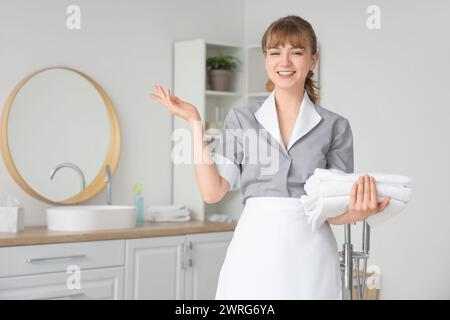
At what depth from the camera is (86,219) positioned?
3.48m

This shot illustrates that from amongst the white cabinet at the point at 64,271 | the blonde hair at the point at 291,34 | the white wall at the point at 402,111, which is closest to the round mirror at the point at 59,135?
the white cabinet at the point at 64,271

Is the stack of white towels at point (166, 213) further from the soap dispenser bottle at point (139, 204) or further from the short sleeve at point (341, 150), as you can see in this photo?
the short sleeve at point (341, 150)

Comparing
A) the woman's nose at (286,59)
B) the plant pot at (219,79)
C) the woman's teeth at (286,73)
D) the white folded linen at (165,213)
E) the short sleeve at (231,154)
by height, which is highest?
the plant pot at (219,79)

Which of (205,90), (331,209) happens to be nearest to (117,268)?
(205,90)

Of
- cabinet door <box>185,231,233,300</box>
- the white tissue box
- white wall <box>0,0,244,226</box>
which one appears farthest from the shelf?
the white tissue box

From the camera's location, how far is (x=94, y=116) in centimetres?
394

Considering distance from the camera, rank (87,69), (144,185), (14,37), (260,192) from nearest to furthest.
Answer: (260,192) → (14,37) → (87,69) → (144,185)

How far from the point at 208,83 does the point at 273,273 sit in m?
2.89

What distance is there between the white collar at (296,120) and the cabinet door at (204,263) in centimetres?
217

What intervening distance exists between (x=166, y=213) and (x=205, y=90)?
747 mm

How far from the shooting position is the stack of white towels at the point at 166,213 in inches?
160

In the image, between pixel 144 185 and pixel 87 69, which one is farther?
pixel 144 185

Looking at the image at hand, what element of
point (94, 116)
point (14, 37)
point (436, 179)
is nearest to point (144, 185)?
point (94, 116)
